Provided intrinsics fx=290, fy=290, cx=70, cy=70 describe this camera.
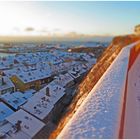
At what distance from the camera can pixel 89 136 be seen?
1.85 metres

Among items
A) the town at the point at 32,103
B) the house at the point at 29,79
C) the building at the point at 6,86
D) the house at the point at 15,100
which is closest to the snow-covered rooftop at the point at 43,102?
the town at the point at 32,103

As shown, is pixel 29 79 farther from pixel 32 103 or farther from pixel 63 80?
pixel 32 103

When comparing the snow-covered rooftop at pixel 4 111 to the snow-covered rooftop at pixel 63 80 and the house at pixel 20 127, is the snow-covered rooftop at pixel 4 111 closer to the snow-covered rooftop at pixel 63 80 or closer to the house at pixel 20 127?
the house at pixel 20 127

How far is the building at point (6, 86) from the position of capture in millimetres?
27947

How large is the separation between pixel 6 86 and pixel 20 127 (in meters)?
14.6

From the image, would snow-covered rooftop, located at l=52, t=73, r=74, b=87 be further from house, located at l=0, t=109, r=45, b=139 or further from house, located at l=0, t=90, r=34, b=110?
house, located at l=0, t=109, r=45, b=139

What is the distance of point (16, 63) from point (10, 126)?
122 feet

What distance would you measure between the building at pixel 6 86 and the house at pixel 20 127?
40.1ft

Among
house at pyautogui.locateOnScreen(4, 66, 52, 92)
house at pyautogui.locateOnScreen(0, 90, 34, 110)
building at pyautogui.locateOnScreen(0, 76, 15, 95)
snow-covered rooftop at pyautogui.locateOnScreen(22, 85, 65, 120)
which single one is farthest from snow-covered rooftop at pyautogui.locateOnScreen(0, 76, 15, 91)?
snow-covered rooftop at pyautogui.locateOnScreen(22, 85, 65, 120)

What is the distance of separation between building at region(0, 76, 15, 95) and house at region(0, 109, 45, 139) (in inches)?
482

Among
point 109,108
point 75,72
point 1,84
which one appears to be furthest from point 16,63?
point 109,108

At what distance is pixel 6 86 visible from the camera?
93.3 ft

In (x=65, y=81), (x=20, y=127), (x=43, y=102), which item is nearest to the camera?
(x=20, y=127)

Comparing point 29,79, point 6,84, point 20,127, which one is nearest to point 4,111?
point 20,127
